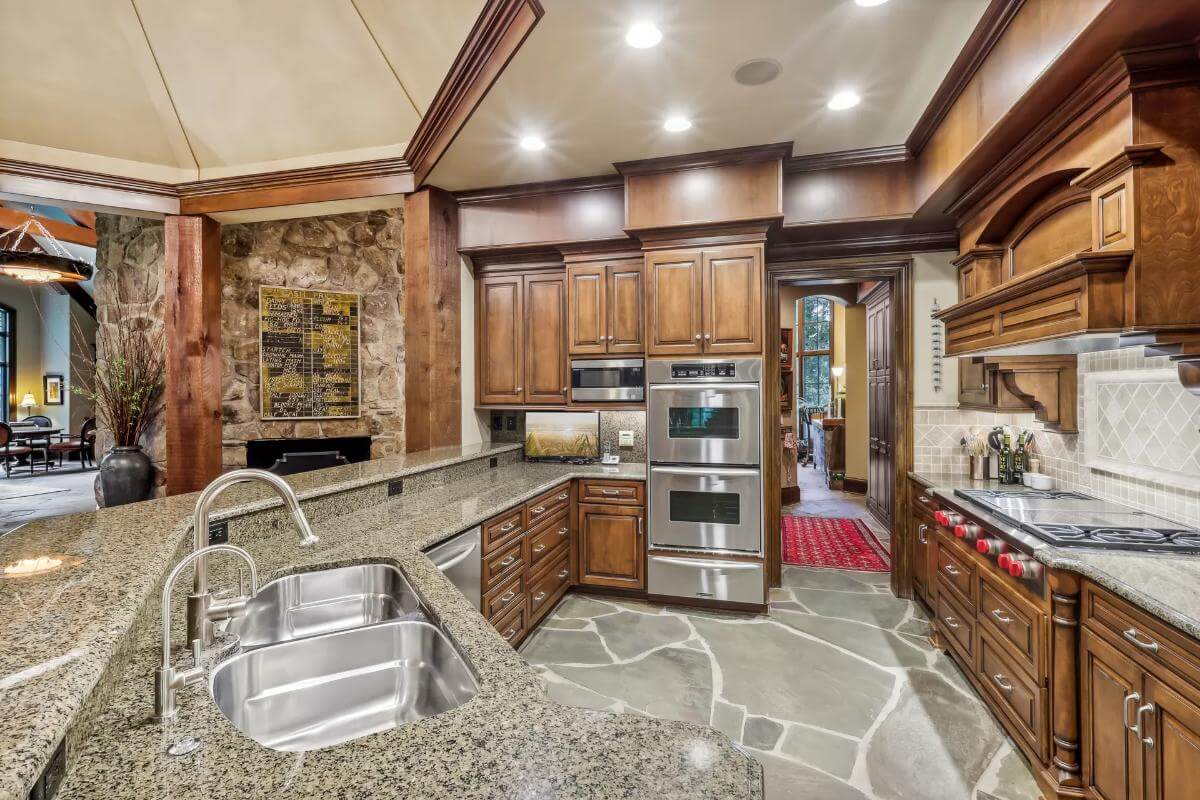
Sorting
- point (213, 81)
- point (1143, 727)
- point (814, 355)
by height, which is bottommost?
point (1143, 727)

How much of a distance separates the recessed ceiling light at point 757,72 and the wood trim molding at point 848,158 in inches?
33.0

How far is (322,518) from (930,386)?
3603 mm

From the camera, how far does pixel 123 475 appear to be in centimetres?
408

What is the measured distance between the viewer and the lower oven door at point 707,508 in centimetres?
335

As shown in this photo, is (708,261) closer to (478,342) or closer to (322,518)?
(478,342)

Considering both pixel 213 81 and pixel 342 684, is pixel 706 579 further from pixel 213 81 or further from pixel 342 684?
pixel 213 81

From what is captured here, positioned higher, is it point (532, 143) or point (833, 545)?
point (532, 143)

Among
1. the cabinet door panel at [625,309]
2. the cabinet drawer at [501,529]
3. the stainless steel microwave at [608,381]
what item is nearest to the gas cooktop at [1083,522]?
the stainless steel microwave at [608,381]

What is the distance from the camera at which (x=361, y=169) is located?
365 cm

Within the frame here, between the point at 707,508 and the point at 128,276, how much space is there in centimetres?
507

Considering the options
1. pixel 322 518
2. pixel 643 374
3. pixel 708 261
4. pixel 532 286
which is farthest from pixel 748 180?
pixel 322 518

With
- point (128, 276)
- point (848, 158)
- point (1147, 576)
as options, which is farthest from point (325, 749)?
point (128, 276)

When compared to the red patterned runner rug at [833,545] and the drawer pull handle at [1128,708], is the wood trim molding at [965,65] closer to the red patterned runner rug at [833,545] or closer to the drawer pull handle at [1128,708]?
the drawer pull handle at [1128,708]

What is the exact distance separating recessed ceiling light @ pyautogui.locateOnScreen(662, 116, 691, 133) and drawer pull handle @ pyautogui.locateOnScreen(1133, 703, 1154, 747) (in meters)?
2.90
